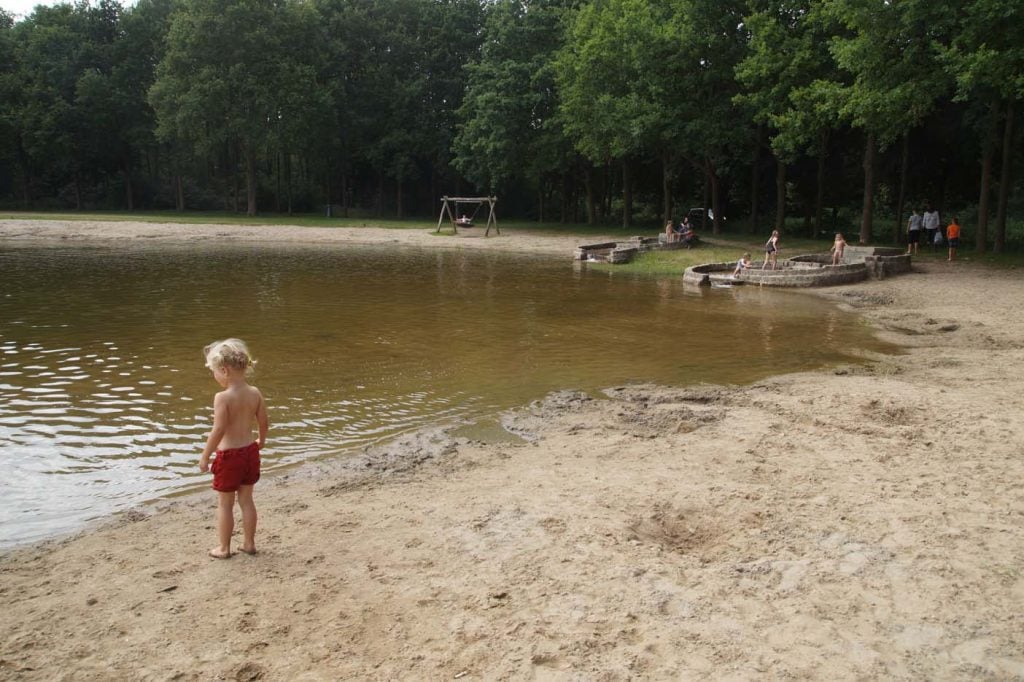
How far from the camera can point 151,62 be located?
182 feet

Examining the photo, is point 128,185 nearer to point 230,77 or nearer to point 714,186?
point 230,77

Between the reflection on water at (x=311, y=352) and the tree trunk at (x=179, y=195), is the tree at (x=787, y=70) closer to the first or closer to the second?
the reflection on water at (x=311, y=352)

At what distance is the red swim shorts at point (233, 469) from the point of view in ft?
16.6

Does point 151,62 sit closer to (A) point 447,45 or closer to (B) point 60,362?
(A) point 447,45

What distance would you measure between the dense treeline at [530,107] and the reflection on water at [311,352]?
394 inches

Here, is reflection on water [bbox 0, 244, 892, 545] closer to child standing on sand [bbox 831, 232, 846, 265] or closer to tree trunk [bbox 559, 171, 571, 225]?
child standing on sand [bbox 831, 232, 846, 265]

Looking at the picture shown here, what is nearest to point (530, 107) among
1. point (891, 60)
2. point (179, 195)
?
point (891, 60)

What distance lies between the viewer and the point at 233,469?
5070mm

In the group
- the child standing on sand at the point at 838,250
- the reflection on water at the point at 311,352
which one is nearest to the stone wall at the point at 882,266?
the child standing on sand at the point at 838,250

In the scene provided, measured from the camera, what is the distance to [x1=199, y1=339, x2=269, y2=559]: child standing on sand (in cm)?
497

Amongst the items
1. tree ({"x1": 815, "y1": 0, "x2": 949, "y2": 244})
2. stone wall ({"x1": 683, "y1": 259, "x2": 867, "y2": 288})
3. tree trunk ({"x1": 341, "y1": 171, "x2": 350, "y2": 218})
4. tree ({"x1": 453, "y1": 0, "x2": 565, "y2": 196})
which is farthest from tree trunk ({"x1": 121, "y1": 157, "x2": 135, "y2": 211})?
tree ({"x1": 815, "y1": 0, "x2": 949, "y2": 244})

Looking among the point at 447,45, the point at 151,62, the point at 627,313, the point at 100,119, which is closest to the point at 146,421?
the point at 627,313

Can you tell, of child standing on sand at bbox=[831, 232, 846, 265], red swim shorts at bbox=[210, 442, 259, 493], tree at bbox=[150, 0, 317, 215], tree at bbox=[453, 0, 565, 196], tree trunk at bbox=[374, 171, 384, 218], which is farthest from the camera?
tree trunk at bbox=[374, 171, 384, 218]

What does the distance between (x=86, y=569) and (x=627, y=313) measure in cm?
1263
